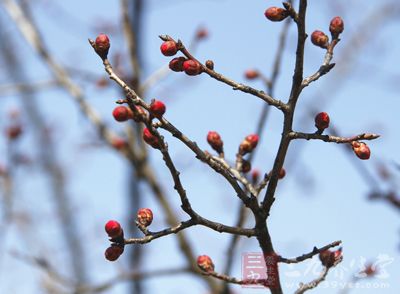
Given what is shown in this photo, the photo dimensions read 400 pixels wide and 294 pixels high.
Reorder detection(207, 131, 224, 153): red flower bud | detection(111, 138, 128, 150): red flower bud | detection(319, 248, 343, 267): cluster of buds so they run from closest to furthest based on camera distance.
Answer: detection(319, 248, 343, 267): cluster of buds
detection(207, 131, 224, 153): red flower bud
detection(111, 138, 128, 150): red flower bud

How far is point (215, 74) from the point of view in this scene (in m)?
1.42

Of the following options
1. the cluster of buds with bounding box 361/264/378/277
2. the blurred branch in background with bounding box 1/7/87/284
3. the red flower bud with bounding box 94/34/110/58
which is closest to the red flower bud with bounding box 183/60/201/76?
the red flower bud with bounding box 94/34/110/58

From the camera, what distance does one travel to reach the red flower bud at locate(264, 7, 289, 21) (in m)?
1.56

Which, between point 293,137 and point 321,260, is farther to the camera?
point 321,260

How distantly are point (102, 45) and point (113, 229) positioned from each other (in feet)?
1.68

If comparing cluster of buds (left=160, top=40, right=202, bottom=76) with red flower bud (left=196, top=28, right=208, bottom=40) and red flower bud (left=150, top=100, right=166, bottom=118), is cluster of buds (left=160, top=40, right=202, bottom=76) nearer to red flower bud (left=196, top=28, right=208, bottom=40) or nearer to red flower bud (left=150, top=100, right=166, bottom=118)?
red flower bud (left=150, top=100, right=166, bottom=118)

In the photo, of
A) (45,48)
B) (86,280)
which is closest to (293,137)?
(45,48)

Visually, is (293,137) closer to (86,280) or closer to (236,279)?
(236,279)

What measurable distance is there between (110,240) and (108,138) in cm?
329

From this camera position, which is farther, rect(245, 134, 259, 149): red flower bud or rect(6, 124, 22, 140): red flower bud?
rect(6, 124, 22, 140): red flower bud

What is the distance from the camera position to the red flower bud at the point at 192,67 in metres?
1.46

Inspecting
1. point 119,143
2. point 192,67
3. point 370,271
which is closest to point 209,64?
point 192,67

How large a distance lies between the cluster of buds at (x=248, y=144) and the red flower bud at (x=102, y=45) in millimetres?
661

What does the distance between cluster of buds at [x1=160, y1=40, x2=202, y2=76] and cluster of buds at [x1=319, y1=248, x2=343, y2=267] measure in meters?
0.70
